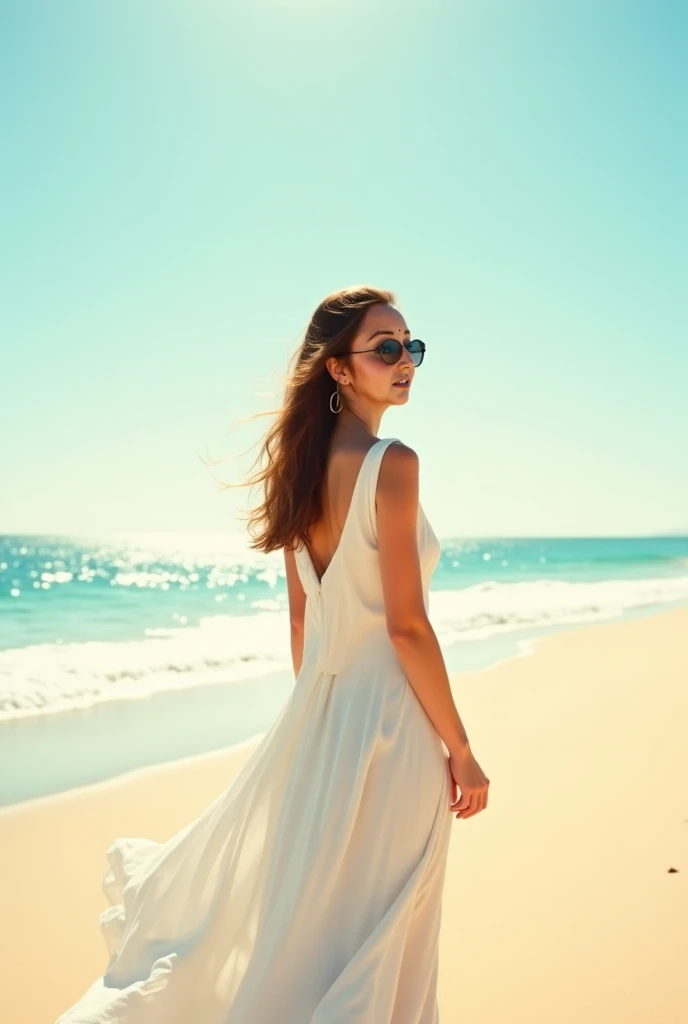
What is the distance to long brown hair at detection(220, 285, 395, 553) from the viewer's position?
241 centimetres

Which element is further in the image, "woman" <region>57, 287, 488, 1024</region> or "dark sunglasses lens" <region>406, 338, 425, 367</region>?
"dark sunglasses lens" <region>406, 338, 425, 367</region>

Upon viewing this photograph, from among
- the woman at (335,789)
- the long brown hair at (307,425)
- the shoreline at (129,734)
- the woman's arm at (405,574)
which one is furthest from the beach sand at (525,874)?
the long brown hair at (307,425)

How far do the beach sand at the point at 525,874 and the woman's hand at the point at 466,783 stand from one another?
1343 mm

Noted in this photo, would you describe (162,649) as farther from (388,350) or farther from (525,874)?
(388,350)

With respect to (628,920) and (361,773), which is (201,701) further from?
(361,773)

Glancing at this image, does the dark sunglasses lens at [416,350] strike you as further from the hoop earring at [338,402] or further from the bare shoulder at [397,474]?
the bare shoulder at [397,474]

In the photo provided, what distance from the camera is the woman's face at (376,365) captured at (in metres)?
2.41


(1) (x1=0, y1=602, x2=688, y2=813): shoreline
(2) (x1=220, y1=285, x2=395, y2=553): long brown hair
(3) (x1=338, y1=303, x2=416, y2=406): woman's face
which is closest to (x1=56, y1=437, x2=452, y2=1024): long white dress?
(2) (x1=220, y1=285, x2=395, y2=553): long brown hair

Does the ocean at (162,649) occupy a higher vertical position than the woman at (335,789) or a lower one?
lower

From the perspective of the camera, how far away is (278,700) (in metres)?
8.48

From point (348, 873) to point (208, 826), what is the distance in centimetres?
55

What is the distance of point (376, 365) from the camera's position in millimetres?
Result: 2410

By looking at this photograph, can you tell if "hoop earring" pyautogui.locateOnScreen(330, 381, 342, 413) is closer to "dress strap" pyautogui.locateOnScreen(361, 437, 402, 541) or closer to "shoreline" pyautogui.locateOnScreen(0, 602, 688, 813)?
"dress strap" pyautogui.locateOnScreen(361, 437, 402, 541)

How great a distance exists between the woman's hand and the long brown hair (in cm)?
76
